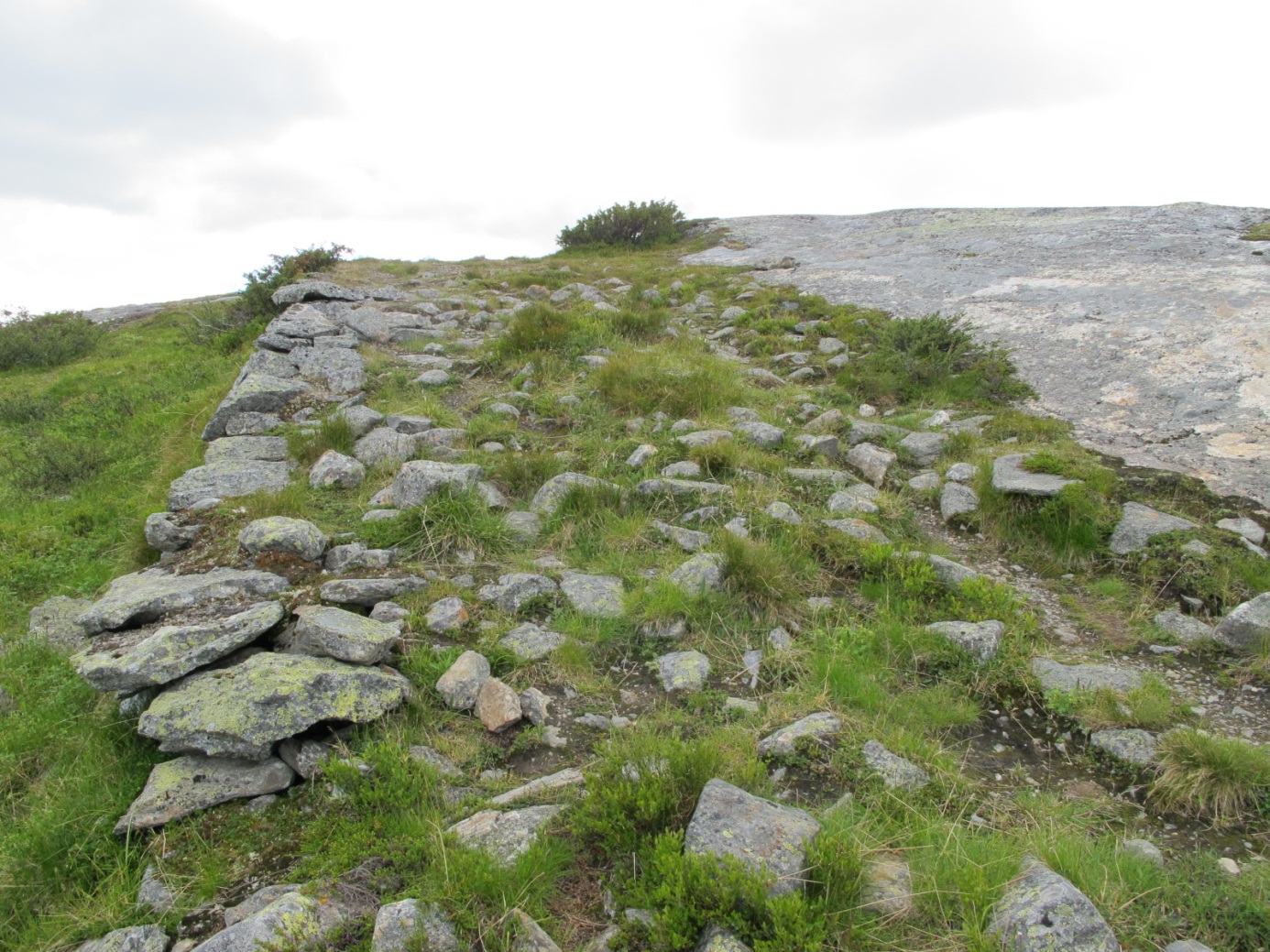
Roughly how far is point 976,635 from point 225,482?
594cm

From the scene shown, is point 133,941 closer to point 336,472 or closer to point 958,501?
point 336,472

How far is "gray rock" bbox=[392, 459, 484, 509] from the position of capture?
5.59 m

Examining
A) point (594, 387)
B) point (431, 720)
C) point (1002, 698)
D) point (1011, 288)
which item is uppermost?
point (1011, 288)

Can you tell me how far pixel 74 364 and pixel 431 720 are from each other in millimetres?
16735

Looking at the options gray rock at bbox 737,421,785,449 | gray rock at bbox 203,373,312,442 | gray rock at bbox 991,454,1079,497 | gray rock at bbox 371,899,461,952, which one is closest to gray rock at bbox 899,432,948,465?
gray rock at bbox 991,454,1079,497

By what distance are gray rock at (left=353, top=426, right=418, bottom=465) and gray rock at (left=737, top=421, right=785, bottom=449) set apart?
317 cm

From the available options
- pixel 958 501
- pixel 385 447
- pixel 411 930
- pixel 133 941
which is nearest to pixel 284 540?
pixel 385 447

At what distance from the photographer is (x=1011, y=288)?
11.0 metres

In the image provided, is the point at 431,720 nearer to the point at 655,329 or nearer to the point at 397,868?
the point at 397,868

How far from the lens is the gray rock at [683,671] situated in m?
3.98

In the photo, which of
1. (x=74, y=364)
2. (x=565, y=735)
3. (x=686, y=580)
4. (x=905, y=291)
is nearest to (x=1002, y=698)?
(x=686, y=580)

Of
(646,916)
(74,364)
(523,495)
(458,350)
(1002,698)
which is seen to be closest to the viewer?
(646,916)

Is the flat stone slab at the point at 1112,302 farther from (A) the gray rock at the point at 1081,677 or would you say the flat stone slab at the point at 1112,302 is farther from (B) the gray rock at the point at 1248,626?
(A) the gray rock at the point at 1081,677

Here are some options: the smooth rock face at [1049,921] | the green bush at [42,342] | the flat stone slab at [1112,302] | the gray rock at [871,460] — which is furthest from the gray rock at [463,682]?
the green bush at [42,342]
